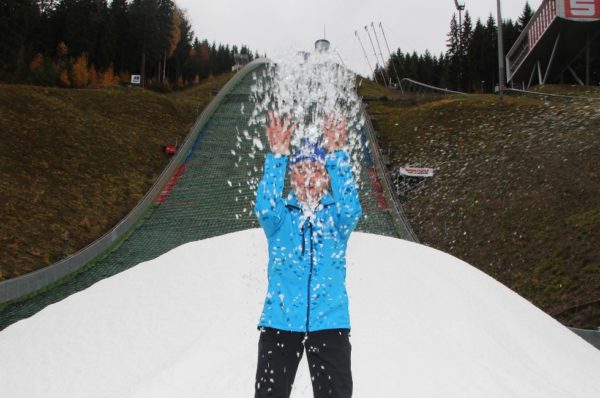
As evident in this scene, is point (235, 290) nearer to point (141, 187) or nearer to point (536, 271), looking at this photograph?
point (536, 271)

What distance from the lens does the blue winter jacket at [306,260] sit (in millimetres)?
2961

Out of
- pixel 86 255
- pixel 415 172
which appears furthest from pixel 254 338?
pixel 415 172

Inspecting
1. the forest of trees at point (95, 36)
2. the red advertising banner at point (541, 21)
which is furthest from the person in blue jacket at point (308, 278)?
the forest of trees at point (95, 36)

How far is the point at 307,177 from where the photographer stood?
10.0ft

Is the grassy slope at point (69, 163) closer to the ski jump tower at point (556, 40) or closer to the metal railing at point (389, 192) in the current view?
the metal railing at point (389, 192)

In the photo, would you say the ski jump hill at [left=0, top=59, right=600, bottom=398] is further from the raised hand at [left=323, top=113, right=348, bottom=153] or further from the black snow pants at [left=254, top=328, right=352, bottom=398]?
the raised hand at [left=323, top=113, right=348, bottom=153]

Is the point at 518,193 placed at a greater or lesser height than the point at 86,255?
greater

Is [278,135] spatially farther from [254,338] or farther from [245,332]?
[245,332]

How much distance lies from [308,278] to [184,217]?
13.4 meters

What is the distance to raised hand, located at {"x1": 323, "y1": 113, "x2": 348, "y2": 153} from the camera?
3.13 metres

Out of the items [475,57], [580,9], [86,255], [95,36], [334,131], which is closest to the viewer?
[334,131]

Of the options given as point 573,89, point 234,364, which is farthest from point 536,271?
point 573,89

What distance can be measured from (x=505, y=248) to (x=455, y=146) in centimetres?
909

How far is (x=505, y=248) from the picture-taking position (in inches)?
503
